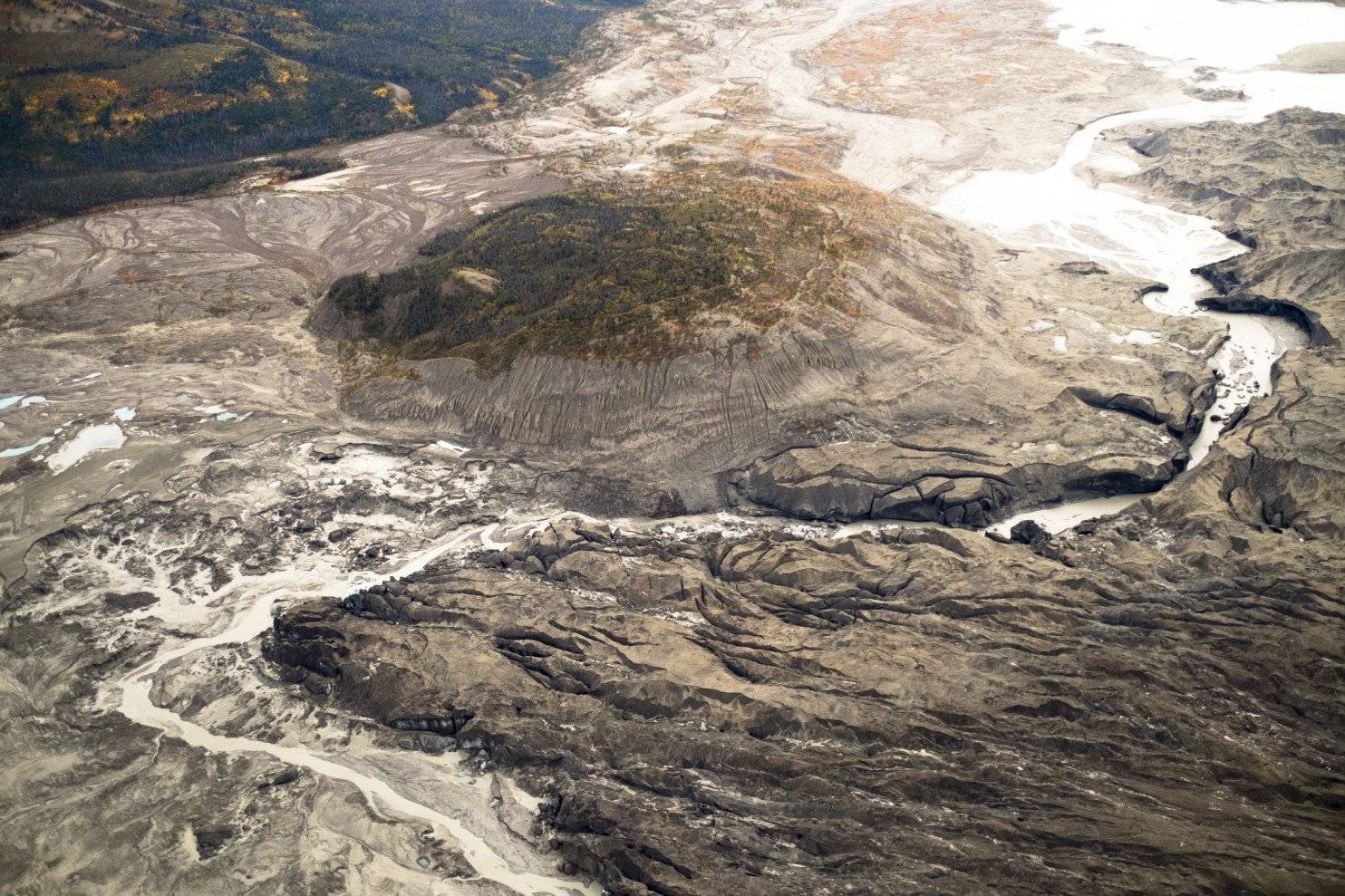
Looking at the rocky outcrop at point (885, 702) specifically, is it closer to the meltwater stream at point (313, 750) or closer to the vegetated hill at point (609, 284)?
the meltwater stream at point (313, 750)

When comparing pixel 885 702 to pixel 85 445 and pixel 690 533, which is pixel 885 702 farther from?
pixel 85 445

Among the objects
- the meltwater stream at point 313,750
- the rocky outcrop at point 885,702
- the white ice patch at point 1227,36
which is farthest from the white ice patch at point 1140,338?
the white ice patch at point 1227,36

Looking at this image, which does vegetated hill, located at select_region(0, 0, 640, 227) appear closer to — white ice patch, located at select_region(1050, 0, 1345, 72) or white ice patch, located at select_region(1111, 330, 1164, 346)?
white ice patch, located at select_region(1050, 0, 1345, 72)

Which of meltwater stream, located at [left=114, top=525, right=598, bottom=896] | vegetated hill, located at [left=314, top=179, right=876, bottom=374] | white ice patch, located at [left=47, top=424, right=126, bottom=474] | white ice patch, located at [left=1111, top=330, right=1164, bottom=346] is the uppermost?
vegetated hill, located at [left=314, top=179, right=876, bottom=374]

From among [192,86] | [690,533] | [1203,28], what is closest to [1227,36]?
[1203,28]

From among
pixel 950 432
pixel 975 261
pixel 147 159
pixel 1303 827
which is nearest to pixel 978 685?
pixel 1303 827

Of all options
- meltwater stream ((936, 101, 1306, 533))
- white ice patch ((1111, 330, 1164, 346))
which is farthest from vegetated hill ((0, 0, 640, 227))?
white ice patch ((1111, 330, 1164, 346))
